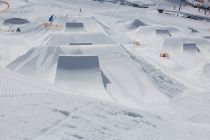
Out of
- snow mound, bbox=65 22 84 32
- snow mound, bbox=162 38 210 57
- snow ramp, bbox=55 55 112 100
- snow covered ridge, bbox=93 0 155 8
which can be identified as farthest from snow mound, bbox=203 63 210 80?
snow covered ridge, bbox=93 0 155 8

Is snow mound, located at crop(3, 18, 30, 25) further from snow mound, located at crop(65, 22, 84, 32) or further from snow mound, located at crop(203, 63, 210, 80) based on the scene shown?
snow mound, located at crop(203, 63, 210, 80)

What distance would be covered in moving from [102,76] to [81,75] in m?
1.22

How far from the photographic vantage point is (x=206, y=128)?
12.1 metres

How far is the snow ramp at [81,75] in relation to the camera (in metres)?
17.9

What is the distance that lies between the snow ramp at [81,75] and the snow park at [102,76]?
0.06 m

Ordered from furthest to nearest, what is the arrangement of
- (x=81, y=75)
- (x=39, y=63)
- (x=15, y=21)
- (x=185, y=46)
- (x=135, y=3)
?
1. (x=135, y=3)
2. (x=15, y=21)
3. (x=185, y=46)
4. (x=39, y=63)
5. (x=81, y=75)

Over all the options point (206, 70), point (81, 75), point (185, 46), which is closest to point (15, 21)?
point (185, 46)

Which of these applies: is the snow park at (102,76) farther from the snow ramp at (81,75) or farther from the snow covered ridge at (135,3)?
the snow covered ridge at (135,3)

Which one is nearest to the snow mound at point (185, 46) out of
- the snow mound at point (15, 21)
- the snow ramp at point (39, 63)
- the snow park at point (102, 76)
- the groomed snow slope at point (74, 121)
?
the snow park at point (102, 76)

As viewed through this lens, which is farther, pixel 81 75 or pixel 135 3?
pixel 135 3

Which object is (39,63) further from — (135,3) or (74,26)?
(135,3)

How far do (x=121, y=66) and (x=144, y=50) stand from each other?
273 inches

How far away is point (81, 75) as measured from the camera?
1902 centimetres

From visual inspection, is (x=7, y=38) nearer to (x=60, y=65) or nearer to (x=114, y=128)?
(x=60, y=65)
